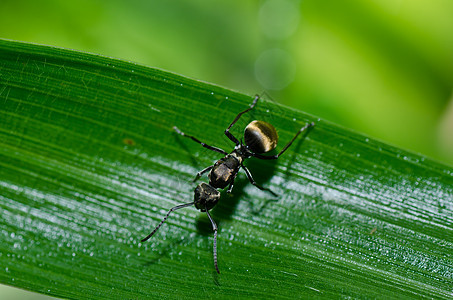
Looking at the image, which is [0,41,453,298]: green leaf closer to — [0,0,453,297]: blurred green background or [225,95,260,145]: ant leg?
[225,95,260,145]: ant leg

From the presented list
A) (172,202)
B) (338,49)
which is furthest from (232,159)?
(338,49)

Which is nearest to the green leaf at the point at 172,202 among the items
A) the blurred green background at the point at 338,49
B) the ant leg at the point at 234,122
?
the ant leg at the point at 234,122

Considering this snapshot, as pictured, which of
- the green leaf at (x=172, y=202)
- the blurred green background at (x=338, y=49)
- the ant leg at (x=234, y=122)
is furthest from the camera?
the blurred green background at (x=338, y=49)

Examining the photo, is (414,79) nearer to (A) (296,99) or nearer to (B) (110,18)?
(A) (296,99)

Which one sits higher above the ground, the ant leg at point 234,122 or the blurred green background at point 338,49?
the blurred green background at point 338,49

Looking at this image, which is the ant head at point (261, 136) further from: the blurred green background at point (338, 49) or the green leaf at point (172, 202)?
the blurred green background at point (338, 49)

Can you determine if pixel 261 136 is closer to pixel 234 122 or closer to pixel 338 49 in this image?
pixel 234 122
